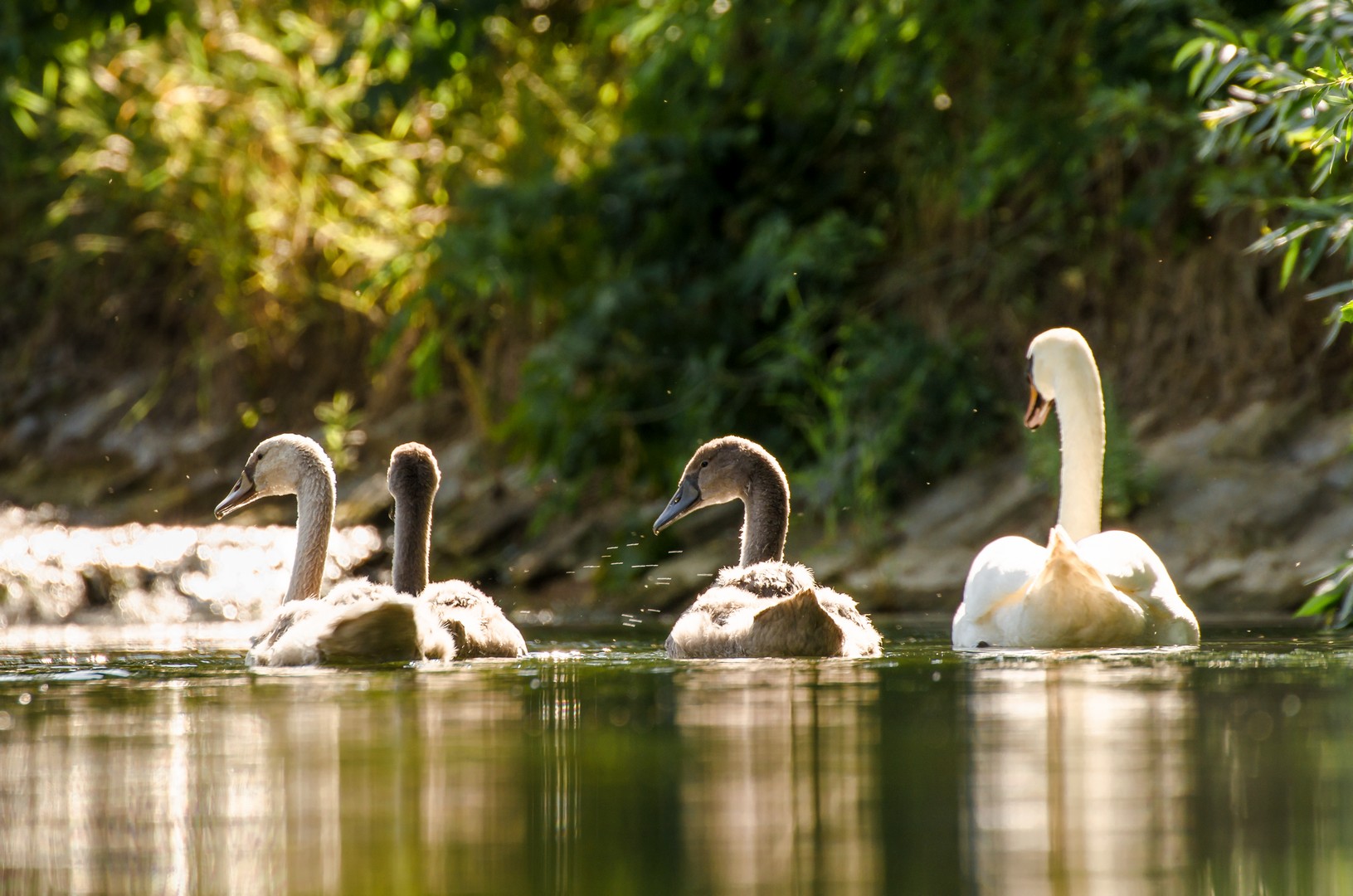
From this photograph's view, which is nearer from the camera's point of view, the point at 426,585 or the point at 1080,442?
the point at 426,585

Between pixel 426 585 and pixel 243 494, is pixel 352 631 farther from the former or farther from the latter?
pixel 243 494

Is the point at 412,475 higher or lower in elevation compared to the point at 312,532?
higher

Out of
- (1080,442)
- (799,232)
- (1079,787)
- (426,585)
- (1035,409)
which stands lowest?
(1079,787)

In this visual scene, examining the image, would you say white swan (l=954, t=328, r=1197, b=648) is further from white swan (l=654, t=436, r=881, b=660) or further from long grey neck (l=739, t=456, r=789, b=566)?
long grey neck (l=739, t=456, r=789, b=566)

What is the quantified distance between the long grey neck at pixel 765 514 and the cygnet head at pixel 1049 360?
1337 millimetres

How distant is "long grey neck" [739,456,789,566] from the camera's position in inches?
300

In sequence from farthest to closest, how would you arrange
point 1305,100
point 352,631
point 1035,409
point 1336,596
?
point 1035,409 < point 1336,596 < point 1305,100 < point 352,631

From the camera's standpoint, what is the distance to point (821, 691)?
17.4 ft

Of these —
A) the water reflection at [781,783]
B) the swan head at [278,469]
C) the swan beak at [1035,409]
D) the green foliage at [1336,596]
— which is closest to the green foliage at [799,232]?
the swan beak at [1035,409]

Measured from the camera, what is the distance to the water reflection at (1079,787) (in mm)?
2732

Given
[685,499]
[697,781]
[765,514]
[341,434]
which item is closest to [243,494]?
[685,499]

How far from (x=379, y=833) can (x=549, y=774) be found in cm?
67

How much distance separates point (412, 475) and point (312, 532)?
508 millimetres

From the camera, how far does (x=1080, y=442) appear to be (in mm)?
7695
